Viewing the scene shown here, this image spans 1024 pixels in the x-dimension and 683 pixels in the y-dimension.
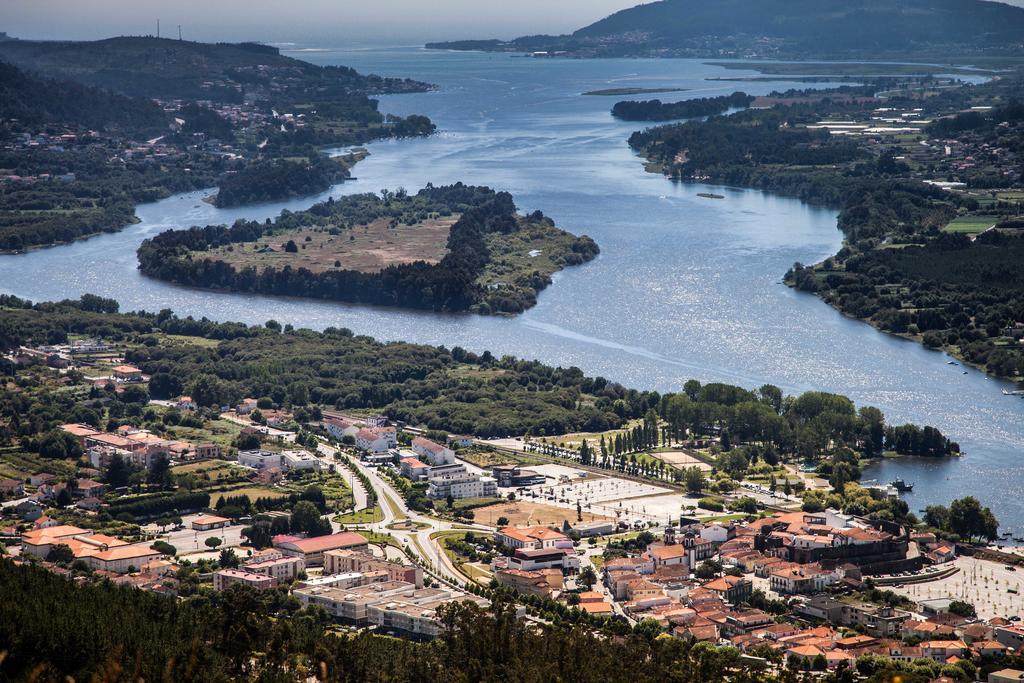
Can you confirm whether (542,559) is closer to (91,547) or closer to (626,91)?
(91,547)

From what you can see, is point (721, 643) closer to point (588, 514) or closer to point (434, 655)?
point (434, 655)

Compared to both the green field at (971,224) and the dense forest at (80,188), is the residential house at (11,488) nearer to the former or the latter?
the dense forest at (80,188)

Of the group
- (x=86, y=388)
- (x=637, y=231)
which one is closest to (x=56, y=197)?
(x=637, y=231)

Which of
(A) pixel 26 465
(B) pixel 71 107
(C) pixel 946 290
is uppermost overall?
(B) pixel 71 107

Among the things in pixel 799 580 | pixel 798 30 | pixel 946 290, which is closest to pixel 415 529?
pixel 799 580

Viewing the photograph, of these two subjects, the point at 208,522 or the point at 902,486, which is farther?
the point at 902,486
